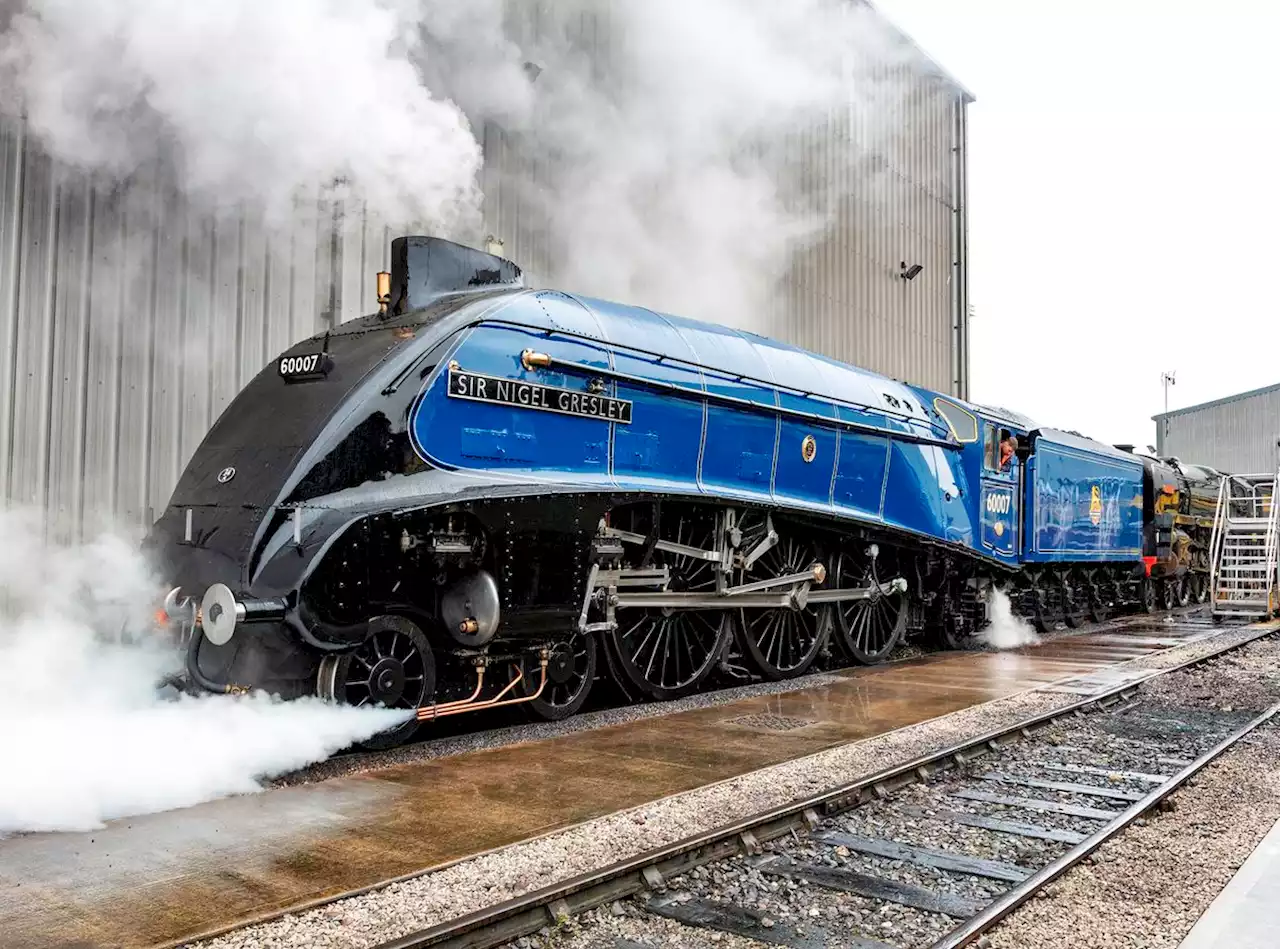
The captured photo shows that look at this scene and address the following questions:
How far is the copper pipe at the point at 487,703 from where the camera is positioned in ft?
18.0

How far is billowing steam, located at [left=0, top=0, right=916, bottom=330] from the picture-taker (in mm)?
6449

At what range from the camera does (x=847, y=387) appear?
9.33m

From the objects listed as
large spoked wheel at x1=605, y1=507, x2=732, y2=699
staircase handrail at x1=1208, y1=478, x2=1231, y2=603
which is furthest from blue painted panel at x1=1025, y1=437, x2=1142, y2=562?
large spoked wheel at x1=605, y1=507, x2=732, y2=699

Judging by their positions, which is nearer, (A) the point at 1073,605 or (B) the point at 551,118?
(B) the point at 551,118

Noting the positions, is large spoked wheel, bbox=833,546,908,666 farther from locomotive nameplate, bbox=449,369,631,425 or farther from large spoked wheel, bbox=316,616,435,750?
large spoked wheel, bbox=316,616,435,750

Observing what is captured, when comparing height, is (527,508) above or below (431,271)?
below

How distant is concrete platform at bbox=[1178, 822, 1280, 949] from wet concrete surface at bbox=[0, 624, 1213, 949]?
7.14 feet

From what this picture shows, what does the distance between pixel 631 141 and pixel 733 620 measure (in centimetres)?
577

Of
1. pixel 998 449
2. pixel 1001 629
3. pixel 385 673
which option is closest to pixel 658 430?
pixel 385 673

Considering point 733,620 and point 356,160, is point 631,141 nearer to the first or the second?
point 356,160

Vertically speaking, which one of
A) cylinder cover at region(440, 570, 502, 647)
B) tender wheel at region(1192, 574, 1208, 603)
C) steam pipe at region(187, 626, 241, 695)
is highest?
cylinder cover at region(440, 570, 502, 647)

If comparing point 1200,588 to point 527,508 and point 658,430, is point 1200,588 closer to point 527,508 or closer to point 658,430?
point 658,430

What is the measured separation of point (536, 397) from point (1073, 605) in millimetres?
11390

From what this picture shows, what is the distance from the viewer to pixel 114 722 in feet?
15.8
